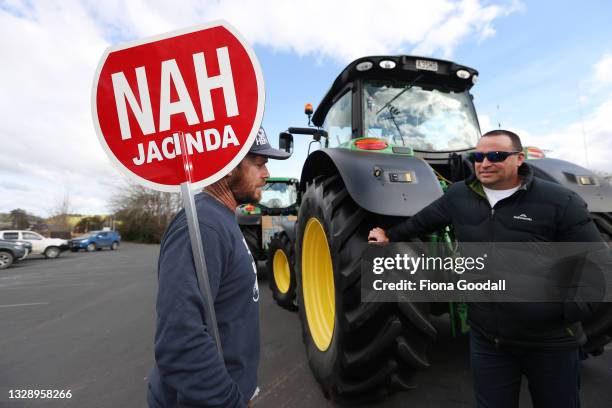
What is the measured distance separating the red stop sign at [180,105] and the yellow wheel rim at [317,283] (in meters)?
1.63

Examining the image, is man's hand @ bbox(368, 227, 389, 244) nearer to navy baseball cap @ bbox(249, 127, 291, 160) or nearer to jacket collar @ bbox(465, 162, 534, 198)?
jacket collar @ bbox(465, 162, 534, 198)

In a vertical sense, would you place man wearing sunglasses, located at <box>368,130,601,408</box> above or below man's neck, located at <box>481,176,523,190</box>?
below

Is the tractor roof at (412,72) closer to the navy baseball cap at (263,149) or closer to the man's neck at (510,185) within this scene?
the man's neck at (510,185)

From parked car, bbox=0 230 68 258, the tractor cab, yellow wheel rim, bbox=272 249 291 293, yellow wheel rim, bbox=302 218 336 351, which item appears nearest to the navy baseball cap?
yellow wheel rim, bbox=302 218 336 351

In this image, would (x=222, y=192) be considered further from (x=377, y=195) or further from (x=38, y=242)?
(x=38, y=242)

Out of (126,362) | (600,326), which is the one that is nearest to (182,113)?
(600,326)

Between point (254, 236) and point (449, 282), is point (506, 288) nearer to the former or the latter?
point (449, 282)

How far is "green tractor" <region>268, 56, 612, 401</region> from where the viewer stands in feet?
6.16

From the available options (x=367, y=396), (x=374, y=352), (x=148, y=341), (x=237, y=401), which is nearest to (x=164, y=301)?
(x=237, y=401)

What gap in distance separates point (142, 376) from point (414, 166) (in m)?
3.02

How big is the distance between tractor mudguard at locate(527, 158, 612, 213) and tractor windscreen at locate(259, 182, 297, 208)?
17.0 ft

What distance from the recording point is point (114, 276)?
9.48 metres

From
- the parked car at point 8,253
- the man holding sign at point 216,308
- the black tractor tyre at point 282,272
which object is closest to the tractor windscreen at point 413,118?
the man holding sign at point 216,308

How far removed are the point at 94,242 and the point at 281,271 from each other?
74.9ft
